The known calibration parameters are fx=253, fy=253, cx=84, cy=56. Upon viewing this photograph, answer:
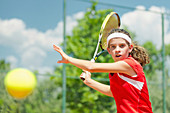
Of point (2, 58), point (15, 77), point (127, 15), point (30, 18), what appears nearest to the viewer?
point (15, 77)

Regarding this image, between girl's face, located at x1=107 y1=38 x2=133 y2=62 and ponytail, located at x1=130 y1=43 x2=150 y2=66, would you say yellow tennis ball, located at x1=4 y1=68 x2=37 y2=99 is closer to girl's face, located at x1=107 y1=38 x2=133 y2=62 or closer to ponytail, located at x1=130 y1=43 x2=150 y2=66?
girl's face, located at x1=107 y1=38 x2=133 y2=62

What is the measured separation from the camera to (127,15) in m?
6.28

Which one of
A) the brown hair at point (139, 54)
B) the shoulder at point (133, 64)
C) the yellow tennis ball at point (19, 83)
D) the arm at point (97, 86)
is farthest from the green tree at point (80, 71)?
the shoulder at point (133, 64)

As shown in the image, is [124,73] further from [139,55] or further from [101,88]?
[101,88]

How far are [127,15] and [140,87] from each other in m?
4.41

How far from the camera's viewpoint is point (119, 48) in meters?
2.13

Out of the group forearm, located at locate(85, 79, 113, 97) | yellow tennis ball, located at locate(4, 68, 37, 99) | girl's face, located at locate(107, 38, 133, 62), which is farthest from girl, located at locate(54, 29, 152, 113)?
yellow tennis ball, located at locate(4, 68, 37, 99)

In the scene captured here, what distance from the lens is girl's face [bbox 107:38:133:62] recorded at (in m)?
2.14

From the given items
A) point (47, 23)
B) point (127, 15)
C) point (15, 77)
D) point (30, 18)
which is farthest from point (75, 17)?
point (15, 77)

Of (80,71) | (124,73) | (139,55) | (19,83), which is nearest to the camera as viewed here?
(124,73)

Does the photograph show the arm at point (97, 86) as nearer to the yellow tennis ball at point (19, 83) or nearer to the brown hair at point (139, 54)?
the brown hair at point (139, 54)

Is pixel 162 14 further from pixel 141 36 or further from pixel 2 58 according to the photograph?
pixel 2 58

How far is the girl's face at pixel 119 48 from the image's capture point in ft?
7.02

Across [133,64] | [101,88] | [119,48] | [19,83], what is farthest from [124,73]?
[19,83]
